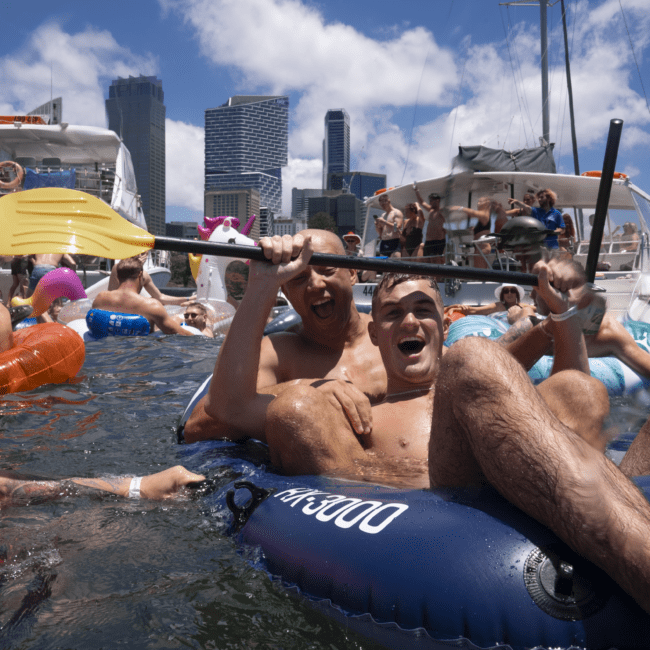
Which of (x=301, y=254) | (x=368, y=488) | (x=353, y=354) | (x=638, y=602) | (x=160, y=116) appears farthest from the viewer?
(x=160, y=116)

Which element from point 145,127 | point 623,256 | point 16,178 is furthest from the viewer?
point 145,127

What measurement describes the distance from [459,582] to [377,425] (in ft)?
3.80

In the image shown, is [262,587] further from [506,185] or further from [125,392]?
[506,185]

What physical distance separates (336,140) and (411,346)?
173 metres

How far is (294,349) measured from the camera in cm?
306

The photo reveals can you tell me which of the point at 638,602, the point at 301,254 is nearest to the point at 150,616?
the point at 638,602

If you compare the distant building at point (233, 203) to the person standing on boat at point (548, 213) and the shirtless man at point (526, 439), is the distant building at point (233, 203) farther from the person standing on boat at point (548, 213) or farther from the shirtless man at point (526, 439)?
the shirtless man at point (526, 439)

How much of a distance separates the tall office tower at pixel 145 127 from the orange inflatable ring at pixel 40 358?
12505 centimetres

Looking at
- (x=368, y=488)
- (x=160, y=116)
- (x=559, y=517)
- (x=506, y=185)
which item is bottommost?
(x=368, y=488)

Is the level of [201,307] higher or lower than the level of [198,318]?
higher

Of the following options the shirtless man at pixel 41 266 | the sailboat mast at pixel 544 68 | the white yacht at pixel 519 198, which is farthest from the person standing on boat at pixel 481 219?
the sailboat mast at pixel 544 68

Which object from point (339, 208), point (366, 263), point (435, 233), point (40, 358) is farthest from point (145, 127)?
point (366, 263)

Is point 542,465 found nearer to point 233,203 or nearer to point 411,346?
point 411,346

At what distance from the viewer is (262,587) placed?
1683 millimetres
